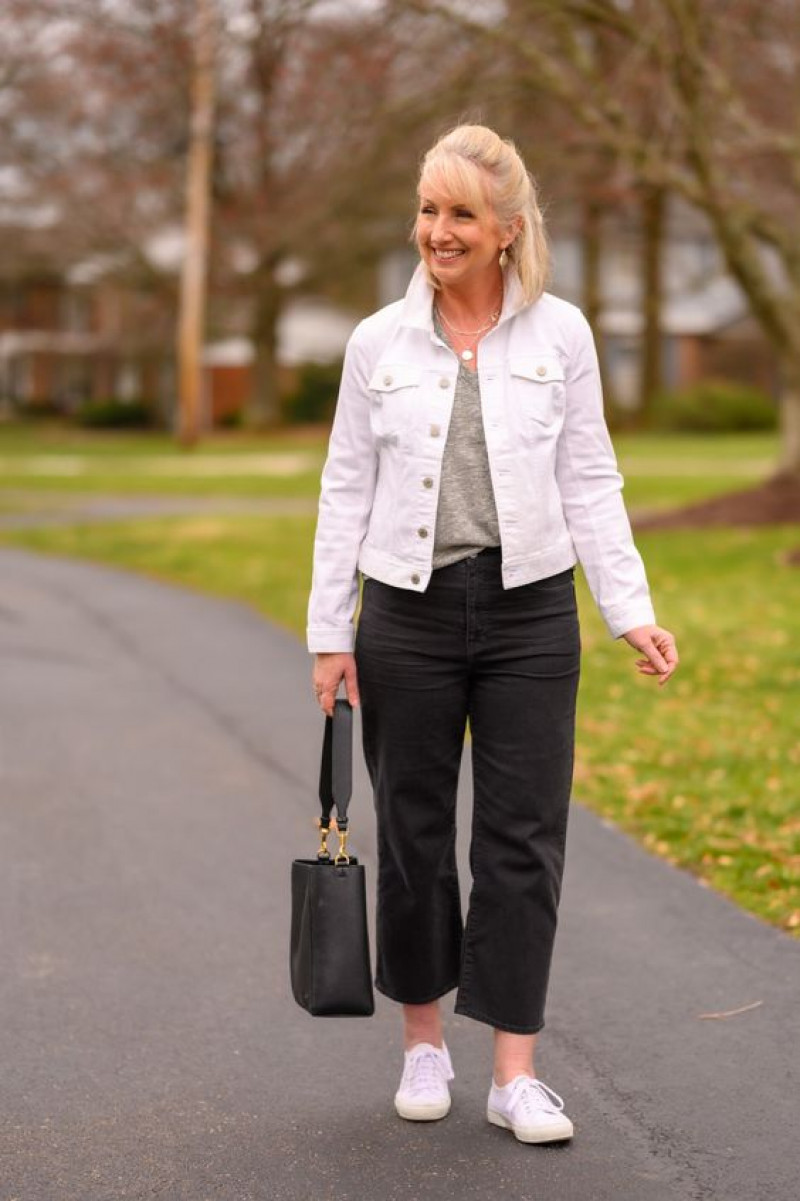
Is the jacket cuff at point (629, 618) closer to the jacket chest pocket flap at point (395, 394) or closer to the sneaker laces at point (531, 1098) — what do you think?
the jacket chest pocket flap at point (395, 394)

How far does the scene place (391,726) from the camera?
399 centimetres

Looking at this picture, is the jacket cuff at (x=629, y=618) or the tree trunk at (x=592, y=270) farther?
the tree trunk at (x=592, y=270)

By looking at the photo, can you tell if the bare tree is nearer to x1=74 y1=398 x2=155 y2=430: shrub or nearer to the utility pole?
the utility pole

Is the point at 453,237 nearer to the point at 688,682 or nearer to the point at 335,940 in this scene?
the point at 335,940

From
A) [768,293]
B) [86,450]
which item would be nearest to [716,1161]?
[768,293]

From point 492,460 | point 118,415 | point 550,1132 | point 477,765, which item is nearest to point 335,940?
point 477,765

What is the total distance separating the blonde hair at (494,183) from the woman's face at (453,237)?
17 mm

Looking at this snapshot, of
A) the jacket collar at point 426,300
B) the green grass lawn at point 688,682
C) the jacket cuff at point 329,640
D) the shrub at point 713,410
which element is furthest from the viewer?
the shrub at point 713,410

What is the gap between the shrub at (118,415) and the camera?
5722cm

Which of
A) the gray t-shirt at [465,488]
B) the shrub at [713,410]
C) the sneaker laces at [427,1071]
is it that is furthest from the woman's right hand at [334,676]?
the shrub at [713,410]

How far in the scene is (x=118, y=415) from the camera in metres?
57.2

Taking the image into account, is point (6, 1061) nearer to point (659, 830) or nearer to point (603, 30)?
point (659, 830)

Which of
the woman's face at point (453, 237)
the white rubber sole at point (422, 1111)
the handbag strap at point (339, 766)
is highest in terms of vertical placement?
the woman's face at point (453, 237)

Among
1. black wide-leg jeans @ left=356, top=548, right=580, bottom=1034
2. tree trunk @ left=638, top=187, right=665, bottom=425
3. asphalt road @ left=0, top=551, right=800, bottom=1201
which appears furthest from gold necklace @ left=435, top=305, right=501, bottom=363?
tree trunk @ left=638, top=187, right=665, bottom=425
